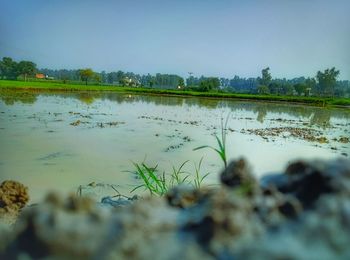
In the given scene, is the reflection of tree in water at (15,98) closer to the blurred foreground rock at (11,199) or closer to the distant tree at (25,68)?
the blurred foreground rock at (11,199)

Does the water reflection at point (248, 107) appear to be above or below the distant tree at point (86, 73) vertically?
below

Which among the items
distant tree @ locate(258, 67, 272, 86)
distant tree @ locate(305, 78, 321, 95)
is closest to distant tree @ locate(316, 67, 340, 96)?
distant tree @ locate(305, 78, 321, 95)

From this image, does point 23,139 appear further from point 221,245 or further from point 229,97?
point 229,97

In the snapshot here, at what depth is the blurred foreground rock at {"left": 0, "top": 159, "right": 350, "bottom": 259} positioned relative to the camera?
1.96 feet

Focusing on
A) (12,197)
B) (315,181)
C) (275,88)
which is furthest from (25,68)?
(315,181)

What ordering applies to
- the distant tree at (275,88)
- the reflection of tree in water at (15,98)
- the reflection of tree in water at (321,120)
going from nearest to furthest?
1. the reflection of tree in water at (321,120)
2. the reflection of tree in water at (15,98)
3. the distant tree at (275,88)

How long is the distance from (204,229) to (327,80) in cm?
4846

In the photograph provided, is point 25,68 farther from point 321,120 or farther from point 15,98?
point 321,120

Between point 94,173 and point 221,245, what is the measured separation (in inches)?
179

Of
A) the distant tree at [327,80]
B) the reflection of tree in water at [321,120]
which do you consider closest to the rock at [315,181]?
the reflection of tree in water at [321,120]

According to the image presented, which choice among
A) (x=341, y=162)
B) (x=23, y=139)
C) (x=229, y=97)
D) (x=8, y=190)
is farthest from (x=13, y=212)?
(x=229, y=97)

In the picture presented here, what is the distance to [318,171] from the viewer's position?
28.2 inches

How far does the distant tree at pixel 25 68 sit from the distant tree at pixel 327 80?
132ft

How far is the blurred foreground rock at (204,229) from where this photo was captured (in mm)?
596
